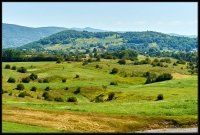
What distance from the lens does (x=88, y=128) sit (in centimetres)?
5056

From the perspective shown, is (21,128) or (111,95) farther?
(111,95)

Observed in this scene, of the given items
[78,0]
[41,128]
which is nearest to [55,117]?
[41,128]

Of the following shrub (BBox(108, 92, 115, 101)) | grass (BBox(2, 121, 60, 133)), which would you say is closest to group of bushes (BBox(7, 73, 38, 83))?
shrub (BBox(108, 92, 115, 101))

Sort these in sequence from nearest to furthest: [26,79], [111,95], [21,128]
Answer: [21,128] < [111,95] < [26,79]

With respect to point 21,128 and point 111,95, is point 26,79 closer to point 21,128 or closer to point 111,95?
point 111,95

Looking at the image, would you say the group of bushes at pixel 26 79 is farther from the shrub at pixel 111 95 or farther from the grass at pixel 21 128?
the grass at pixel 21 128

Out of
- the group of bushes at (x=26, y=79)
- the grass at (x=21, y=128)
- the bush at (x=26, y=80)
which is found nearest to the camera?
the grass at (x=21, y=128)

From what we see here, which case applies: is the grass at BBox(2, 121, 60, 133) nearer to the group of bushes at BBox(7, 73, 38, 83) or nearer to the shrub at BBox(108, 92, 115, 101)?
the shrub at BBox(108, 92, 115, 101)

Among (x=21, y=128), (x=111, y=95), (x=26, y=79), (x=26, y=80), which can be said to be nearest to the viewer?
(x=21, y=128)

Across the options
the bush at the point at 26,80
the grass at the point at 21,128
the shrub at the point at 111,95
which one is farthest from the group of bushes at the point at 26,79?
the grass at the point at 21,128

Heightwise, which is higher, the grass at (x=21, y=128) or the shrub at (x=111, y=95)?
the grass at (x=21, y=128)

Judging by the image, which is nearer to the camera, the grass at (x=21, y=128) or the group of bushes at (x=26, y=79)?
the grass at (x=21, y=128)

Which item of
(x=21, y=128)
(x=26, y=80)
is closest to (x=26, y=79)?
(x=26, y=80)

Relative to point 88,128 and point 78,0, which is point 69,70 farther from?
point 78,0
